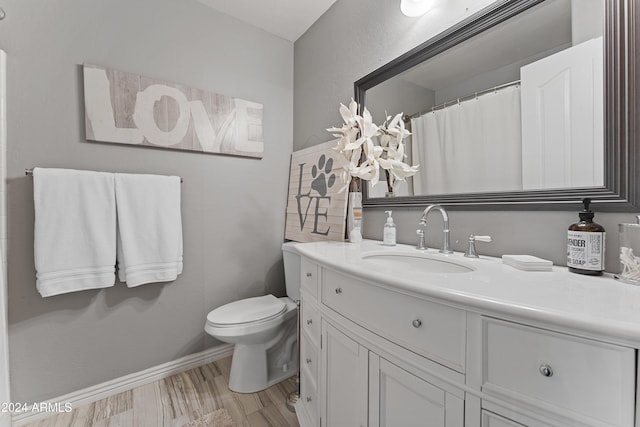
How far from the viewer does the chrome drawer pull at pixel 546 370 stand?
0.47m

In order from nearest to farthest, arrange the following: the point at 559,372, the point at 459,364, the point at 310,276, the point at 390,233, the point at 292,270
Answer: the point at 559,372 < the point at 459,364 < the point at 310,276 < the point at 390,233 < the point at 292,270

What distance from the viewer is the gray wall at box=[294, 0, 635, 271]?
2.79 ft

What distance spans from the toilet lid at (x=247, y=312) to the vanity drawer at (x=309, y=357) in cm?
34

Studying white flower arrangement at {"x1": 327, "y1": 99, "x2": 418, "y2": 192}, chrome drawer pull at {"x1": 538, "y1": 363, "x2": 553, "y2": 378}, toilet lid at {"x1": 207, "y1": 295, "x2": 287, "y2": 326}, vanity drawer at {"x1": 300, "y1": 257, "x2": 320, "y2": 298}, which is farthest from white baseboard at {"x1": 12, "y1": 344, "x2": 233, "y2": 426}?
chrome drawer pull at {"x1": 538, "y1": 363, "x2": 553, "y2": 378}

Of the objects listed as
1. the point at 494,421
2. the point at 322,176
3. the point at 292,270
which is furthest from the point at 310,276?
the point at 322,176

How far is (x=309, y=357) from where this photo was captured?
3.96 feet

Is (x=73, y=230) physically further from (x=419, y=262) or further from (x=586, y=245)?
(x=586, y=245)

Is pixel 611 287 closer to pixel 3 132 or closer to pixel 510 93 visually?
pixel 510 93

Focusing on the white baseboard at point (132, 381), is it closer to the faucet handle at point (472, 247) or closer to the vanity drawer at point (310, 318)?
the vanity drawer at point (310, 318)

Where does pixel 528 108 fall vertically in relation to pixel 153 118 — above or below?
below

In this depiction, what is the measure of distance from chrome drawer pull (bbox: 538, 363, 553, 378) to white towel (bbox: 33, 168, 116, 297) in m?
1.87

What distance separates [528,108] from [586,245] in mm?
495

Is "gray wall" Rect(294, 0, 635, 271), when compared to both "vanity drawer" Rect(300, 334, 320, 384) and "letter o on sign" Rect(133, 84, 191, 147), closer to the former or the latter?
"vanity drawer" Rect(300, 334, 320, 384)

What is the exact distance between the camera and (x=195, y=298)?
1.80 m
